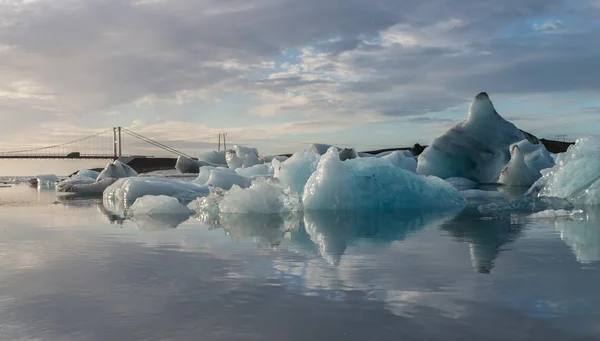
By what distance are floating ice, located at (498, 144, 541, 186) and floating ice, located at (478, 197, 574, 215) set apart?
10.5 metres

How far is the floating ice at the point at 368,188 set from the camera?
8.15 meters

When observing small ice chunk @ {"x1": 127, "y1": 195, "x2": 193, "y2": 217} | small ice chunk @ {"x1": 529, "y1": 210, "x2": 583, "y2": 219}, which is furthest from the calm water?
small ice chunk @ {"x1": 127, "y1": 195, "x2": 193, "y2": 217}

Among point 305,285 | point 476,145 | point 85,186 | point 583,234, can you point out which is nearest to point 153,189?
point 85,186

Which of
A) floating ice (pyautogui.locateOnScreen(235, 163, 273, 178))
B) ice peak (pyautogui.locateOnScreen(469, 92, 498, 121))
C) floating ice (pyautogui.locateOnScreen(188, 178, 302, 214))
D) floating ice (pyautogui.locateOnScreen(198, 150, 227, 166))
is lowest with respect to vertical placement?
floating ice (pyautogui.locateOnScreen(188, 178, 302, 214))

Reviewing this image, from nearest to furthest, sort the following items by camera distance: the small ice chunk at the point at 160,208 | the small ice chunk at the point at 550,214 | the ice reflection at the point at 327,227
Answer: the ice reflection at the point at 327,227 → the small ice chunk at the point at 550,214 → the small ice chunk at the point at 160,208

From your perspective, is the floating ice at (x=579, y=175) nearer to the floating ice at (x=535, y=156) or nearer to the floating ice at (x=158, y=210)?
the floating ice at (x=158, y=210)

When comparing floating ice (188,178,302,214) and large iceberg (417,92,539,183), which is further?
large iceberg (417,92,539,183)

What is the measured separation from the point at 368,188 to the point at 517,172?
11.6 metres

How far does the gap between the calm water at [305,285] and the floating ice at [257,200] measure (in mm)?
2436

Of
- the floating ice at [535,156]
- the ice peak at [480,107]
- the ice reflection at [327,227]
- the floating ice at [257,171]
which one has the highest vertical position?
the ice peak at [480,107]

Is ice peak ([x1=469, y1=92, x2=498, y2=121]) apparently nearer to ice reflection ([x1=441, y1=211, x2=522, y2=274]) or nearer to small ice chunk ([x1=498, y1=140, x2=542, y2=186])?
small ice chunk ([x1=498, y1=140, x2=542, y2=186])

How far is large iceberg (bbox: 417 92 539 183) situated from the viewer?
20.9 metres

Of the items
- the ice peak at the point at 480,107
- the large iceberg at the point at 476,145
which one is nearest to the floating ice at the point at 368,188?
the large iceberg at the point at 476,145

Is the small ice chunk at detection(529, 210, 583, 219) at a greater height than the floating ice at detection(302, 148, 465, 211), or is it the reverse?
the floating ice at detection(302, 148, 465, 211)
